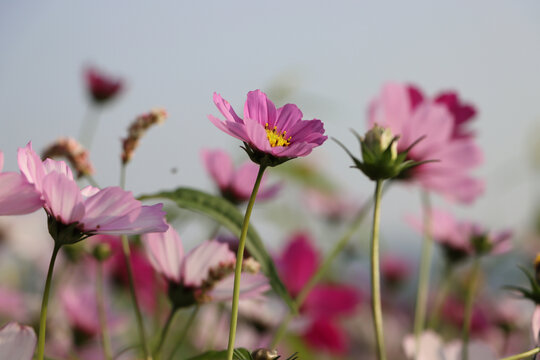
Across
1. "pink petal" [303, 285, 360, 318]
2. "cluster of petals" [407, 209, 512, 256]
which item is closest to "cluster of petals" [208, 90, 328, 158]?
"cluster of petals" [407, 209, 512, 256]

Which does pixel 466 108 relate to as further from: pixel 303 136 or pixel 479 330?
pixel 479 330

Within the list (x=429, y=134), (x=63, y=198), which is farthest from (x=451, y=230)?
(x=63, y=198)

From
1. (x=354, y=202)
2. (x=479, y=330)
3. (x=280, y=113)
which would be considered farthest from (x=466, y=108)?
(x=354, y=202)

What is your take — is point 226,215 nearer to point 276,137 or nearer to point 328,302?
point 276,137

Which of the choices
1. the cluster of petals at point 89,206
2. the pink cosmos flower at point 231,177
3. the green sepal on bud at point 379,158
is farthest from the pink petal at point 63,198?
the pink cosmos flower at point 231,177

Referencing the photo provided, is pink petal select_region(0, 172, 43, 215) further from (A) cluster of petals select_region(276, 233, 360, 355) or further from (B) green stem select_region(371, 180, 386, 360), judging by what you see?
(A) cluster of petals select_region(276, 233, 360, 355)

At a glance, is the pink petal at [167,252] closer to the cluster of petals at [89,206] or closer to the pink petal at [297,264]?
the cluster of petals at [89,206]
